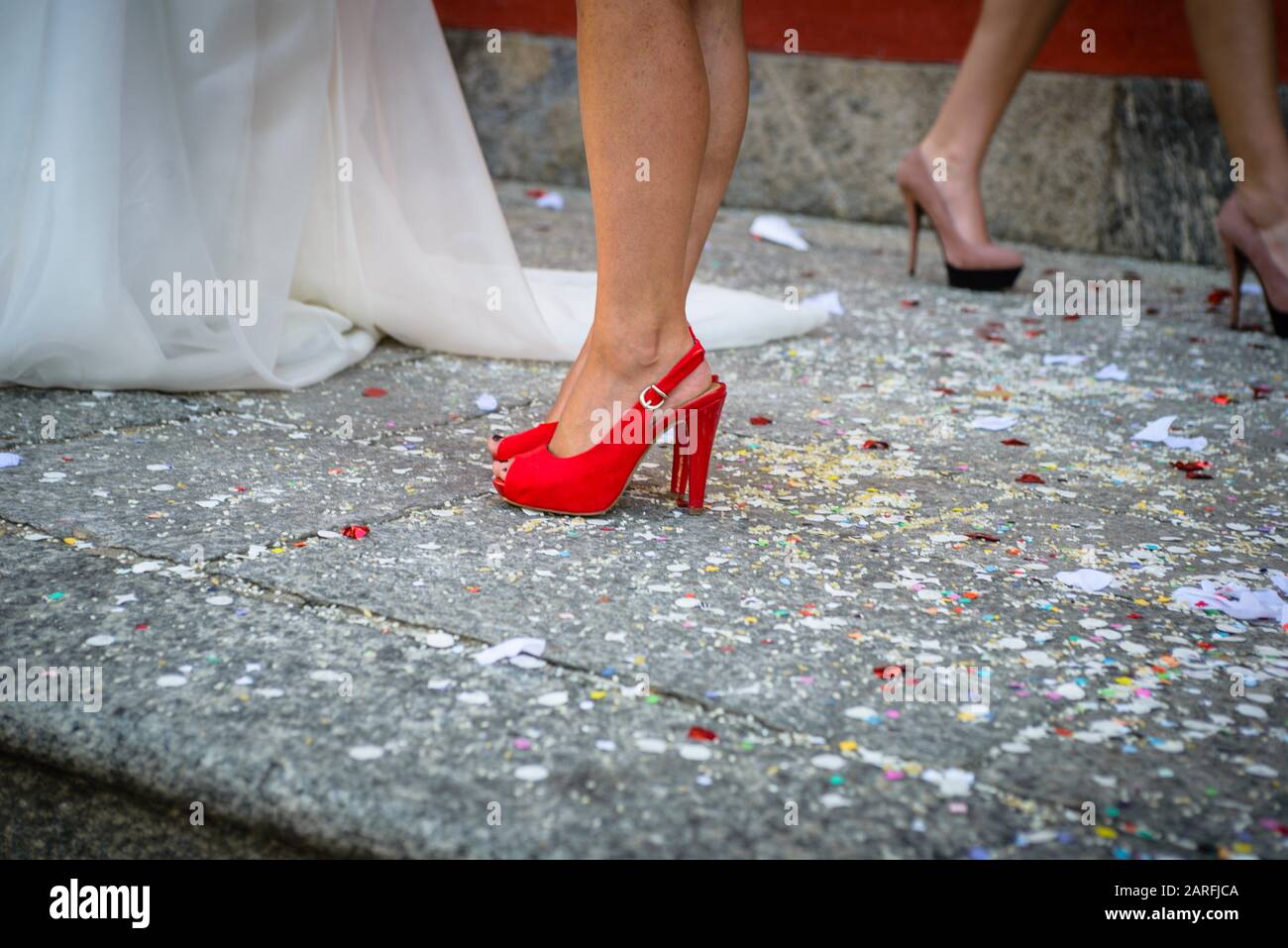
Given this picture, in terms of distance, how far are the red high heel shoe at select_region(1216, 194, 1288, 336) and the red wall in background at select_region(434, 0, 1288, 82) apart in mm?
1239

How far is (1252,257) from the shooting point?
3.01 m

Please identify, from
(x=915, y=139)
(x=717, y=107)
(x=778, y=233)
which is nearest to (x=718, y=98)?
(x=717, y=107)

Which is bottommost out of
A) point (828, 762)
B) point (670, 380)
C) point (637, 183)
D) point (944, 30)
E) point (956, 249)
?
point (828, 762)

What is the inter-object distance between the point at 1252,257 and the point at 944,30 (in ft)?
5.88

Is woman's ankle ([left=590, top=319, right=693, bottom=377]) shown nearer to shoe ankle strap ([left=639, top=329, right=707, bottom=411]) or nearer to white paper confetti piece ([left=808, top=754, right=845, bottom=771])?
shoe ankle strap ([left=639, top=329, right=707, bottom=411])

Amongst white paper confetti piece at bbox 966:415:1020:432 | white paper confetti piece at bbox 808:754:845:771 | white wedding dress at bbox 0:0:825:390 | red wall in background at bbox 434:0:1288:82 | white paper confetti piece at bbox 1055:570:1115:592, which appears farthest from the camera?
red wall in background at bbox 434:0:1288:82

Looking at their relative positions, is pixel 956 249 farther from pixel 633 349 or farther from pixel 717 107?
pixel 633 349

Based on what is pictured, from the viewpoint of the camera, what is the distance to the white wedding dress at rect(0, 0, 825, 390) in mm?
2061

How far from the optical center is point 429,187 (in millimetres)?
2518

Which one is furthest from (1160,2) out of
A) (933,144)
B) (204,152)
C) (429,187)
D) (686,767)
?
(686,767)

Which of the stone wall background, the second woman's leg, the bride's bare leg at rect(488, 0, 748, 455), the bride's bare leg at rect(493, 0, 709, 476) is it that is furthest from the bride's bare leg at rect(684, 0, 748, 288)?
the stone wall background

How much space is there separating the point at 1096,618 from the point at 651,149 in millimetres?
741
